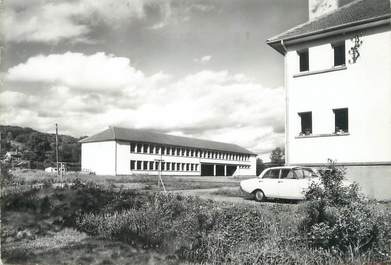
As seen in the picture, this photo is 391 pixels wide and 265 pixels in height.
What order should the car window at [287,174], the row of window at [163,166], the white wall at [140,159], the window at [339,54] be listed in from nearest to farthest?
the car window at [287,174] < the window at [339,54] < the white wall at [140,159] < the row of window at [163,166]

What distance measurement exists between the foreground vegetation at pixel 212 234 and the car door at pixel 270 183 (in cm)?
494

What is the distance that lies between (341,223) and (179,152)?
5591 cm

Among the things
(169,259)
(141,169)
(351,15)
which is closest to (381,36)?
(351,15)

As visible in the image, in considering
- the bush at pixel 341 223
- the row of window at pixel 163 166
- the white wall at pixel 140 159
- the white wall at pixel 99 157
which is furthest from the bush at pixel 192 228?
the row of window at pixel 163 166

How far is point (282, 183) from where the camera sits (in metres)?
14.0

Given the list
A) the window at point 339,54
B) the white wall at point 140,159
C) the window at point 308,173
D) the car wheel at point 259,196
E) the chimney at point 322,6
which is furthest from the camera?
the white wall at point 140,159

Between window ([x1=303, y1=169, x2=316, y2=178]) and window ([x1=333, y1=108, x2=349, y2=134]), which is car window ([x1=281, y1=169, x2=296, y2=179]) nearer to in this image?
window ([x1=303, y1=169, x2=316, y2=178])

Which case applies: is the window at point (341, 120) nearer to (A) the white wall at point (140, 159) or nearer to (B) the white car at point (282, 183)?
(B) the white car at point (282, 183)

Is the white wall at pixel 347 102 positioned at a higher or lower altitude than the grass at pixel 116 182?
higher

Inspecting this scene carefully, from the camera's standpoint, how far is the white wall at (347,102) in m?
14.6

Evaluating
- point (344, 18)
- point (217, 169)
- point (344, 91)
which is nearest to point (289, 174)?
point (344, 91)

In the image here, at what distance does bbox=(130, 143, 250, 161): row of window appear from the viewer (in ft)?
180

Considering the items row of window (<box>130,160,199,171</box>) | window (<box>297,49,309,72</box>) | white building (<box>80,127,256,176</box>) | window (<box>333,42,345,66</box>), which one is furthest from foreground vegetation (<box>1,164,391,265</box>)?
row of window (<box>130,160,199,171</box>)

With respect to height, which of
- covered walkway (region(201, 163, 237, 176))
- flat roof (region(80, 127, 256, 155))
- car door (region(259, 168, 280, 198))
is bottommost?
covered walkway (region(201, 163, 237, 176))
